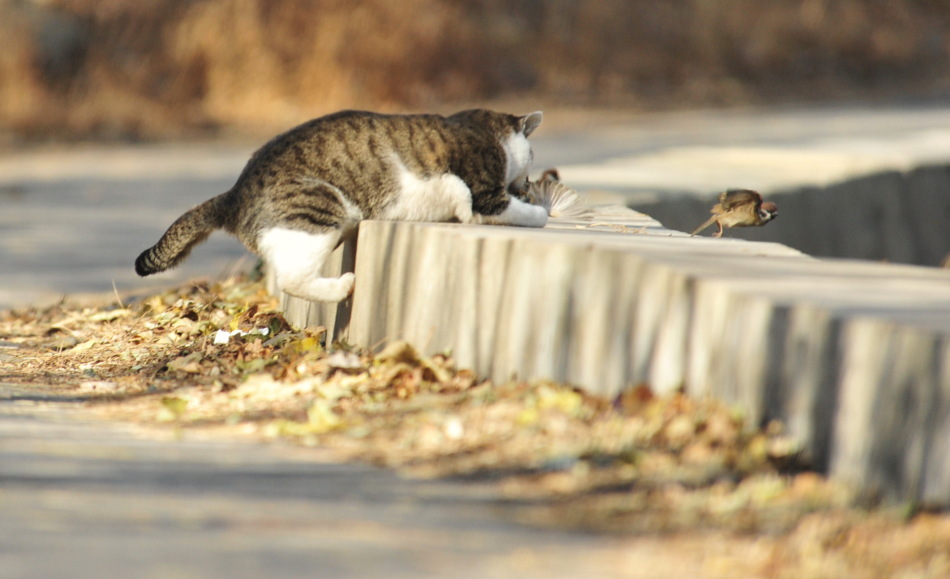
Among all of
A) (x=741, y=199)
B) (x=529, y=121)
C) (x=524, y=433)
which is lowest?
(x=524, y=433)

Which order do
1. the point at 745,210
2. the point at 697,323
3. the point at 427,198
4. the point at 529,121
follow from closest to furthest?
the point at 697,323 → the point at 427,198 → the point at 529,121 → the point at 745,210

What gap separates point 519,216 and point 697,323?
188cm

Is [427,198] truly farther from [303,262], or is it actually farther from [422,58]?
[422,58]

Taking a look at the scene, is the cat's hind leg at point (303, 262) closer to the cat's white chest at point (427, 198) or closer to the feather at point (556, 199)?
the cat's white chest at point (427, 198)

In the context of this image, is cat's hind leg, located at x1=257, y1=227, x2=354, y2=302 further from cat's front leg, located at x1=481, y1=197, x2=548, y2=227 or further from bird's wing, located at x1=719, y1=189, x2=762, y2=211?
bird's wing, located at x1=719, y1=189, x2=762, y2=211

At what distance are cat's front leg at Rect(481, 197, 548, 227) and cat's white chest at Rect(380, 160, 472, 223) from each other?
4.7 inches

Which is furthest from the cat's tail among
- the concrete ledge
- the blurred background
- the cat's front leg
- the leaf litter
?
the blurred background

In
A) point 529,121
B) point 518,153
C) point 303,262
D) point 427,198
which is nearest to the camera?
point 303,262

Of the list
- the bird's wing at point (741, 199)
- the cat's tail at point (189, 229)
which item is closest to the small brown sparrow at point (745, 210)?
the bird's wing at point (741, 199)

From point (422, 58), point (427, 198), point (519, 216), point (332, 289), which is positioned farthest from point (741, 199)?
point (422, 58)

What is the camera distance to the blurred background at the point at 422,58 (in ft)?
50.1

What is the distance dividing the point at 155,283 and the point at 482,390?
12.3 feet

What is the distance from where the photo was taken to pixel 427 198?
5355mm

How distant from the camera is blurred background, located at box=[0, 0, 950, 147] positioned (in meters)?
15.3
